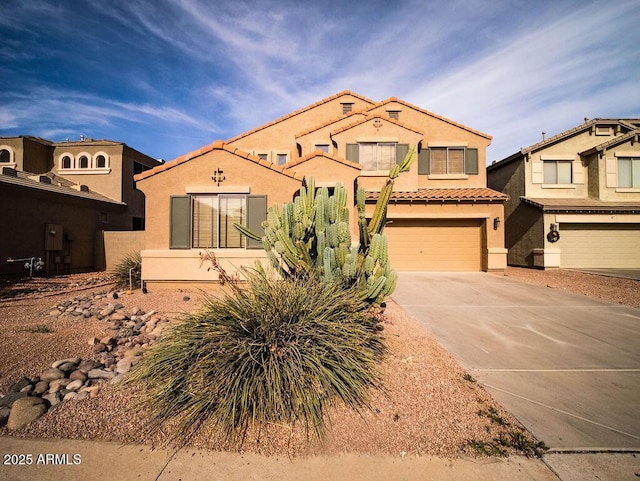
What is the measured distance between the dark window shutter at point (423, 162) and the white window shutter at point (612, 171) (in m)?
9.60

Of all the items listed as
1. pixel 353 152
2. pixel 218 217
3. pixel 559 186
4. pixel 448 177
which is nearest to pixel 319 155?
pixel 353 152

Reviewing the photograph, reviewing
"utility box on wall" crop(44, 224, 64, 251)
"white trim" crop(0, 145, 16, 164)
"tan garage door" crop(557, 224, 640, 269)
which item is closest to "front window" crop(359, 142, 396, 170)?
"tan garage door" crop(557, 224, 640, 269)

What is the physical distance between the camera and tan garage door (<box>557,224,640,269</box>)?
15.4 meters

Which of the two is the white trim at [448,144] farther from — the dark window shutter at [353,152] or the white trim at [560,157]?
the white trim at [560,157]

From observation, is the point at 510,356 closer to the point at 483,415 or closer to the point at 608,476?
the point at 483,415

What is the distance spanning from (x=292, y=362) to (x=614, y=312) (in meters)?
8.19

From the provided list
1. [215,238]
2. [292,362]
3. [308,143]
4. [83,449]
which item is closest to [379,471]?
[292,362]

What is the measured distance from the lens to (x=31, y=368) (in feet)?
13.2

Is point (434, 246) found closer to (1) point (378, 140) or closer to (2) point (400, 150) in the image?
(2) point (400, 150)

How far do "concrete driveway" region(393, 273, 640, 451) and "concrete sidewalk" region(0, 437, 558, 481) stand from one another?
809 millimetres

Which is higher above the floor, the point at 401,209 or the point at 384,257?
the point at 401,209

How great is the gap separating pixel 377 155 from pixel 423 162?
97.5 inches

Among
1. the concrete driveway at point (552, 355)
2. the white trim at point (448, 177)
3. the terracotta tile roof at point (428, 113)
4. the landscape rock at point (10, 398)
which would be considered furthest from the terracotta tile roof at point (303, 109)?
the landscape rock at point (10, 398)

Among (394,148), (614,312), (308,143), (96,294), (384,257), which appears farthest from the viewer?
(308,143)
